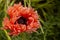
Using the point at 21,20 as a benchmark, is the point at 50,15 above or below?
below

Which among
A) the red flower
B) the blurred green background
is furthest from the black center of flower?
the blurred green background

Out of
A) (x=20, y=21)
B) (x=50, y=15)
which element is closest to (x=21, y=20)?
(x=20, y=21)

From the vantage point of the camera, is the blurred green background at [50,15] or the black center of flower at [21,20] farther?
the blurred green background at [50,15]

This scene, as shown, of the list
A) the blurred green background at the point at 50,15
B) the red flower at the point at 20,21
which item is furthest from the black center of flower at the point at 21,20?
the blurred green background at the point at 50,15

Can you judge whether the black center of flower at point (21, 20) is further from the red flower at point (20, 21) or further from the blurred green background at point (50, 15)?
the blurred green background at point (50, 15)

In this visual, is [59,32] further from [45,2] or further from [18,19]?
[18,19]

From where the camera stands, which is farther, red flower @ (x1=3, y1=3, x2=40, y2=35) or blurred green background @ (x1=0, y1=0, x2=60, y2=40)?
blurred green background @ (x1=0, y1=0, x2=60, y2=40)

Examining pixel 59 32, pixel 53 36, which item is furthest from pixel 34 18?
pixel 59 32

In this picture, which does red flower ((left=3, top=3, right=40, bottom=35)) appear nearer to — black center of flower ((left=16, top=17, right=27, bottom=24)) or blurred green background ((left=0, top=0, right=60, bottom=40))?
black center of flower ((left=16, top=17, right=27, bottom=24))

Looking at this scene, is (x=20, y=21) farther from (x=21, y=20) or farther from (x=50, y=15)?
(x=50, y=15)
